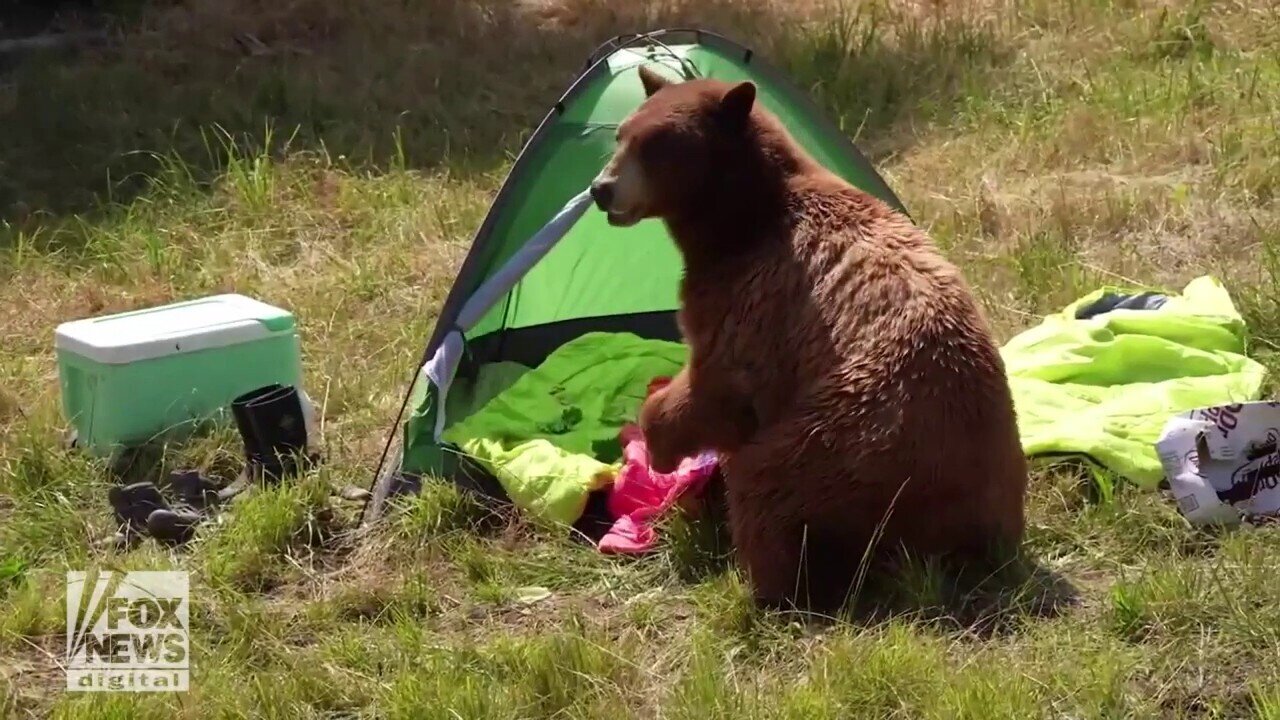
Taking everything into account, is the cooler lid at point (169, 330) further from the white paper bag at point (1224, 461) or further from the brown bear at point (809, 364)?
the white paper bag at point (1224, 461)

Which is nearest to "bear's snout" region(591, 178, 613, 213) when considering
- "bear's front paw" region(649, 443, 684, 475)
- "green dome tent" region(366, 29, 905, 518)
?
"bear's front paw" region(649, 443, 684, 475)

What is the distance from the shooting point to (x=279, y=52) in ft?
29.7

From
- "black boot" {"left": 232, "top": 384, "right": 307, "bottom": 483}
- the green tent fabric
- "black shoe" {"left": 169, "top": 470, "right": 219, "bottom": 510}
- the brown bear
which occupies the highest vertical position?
the brown bear

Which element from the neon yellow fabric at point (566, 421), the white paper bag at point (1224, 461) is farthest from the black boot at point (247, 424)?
the white paper bag at point (1224, 461)

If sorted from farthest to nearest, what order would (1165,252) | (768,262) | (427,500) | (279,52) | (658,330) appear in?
(279,52) → (1165,252) → (658,330) → (427,500) → (768,262)

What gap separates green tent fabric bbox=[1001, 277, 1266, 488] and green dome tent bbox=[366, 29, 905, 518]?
2.38 feet

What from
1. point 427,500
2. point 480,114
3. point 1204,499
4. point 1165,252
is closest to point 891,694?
point 1204,499

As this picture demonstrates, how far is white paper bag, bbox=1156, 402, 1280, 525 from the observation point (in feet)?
12.5

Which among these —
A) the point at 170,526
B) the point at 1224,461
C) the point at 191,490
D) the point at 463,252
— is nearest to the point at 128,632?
the point at 170,526

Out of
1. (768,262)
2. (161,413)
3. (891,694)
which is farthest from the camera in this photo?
(161,413)

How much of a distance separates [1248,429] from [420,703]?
2280 millimetres

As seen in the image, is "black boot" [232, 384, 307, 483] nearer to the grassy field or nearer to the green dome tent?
the grassy field

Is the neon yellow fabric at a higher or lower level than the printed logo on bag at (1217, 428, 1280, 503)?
lower

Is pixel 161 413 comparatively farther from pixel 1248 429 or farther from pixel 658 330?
pixel 1248 429
